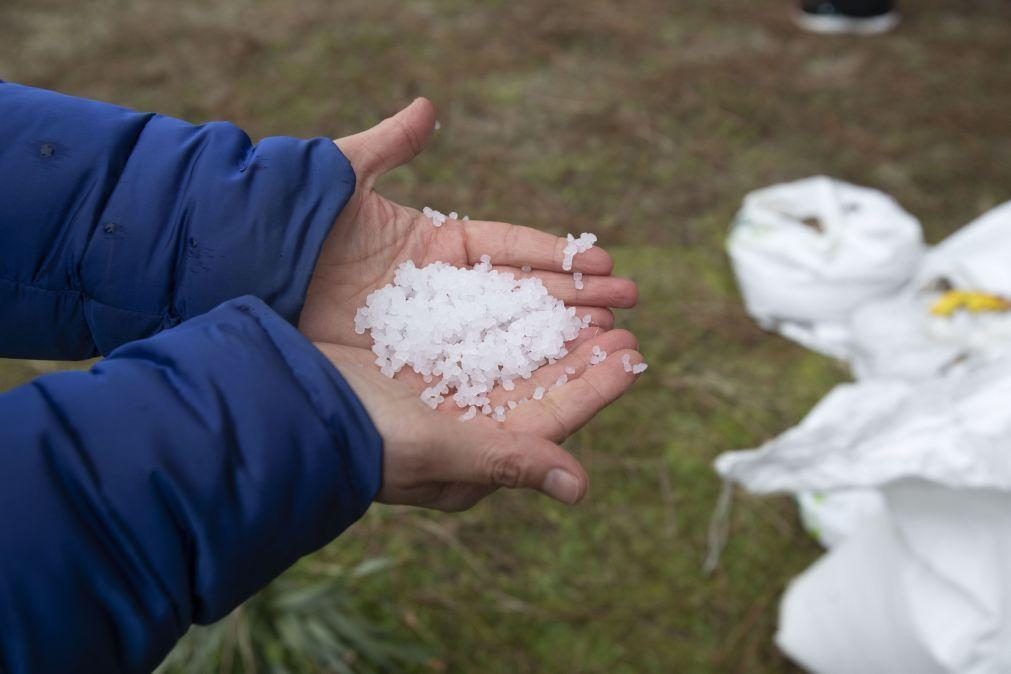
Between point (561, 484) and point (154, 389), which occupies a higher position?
point (154, 389)

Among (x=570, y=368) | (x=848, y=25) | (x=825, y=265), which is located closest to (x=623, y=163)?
(x=825, y=265)

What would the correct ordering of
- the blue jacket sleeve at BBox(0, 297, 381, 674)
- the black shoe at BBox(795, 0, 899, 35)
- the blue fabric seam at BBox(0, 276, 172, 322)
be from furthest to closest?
1. the black shoe at BBox(795, 0, 899, 35)
2. the blue fabric seam at BBox(0, 276, 172, 322)
3. the blue jacket sleeve at BBox(0, 297, 381, 674)

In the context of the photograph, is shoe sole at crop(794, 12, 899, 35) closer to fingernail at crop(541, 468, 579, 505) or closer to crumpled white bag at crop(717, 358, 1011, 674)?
crumpled white bag at crop(717, 358, 1011, 674)

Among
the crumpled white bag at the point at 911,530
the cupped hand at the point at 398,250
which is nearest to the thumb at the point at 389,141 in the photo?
the cupped hand at the point at 398,250

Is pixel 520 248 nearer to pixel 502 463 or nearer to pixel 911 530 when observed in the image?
pixel 502 463

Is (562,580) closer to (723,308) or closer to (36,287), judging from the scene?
(723,308)

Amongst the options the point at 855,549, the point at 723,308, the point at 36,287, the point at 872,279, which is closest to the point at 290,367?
the point at 36,287

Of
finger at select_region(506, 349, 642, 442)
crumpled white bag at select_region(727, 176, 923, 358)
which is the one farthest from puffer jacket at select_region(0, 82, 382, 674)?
crumpled white bag at select_region(727, 176, 923, 358)
